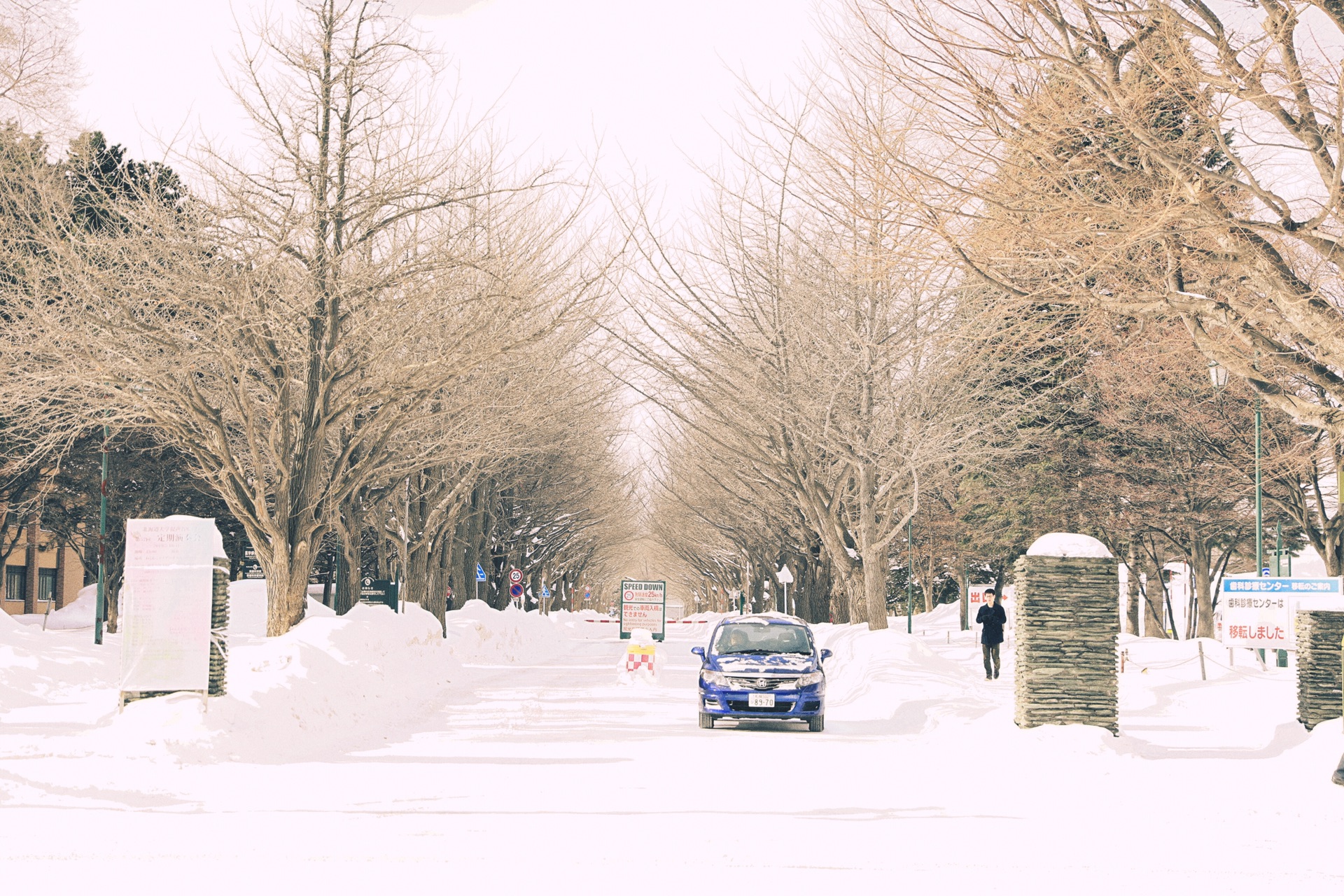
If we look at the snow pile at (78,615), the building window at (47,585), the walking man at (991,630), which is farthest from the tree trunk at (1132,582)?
the building window at (47,585)

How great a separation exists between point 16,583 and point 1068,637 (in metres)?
62.0

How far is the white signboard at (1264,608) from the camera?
17609mm

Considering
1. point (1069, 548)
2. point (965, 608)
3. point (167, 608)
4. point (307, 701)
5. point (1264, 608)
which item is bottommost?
point (965, 608)

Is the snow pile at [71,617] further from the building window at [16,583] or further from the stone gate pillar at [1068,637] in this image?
the stone gate pillar at [1068,637]

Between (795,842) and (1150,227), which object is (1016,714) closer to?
(1150,227)

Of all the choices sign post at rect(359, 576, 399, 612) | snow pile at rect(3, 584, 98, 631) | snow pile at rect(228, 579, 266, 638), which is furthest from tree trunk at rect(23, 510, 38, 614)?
sign post at rect(359, 576, 399, 612)

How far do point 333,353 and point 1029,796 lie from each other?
42.0 feet

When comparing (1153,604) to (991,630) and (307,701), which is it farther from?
(307,701)

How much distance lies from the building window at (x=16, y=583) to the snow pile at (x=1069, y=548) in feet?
198

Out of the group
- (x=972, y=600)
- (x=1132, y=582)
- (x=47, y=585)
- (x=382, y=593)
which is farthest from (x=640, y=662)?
(x=47, y=585)

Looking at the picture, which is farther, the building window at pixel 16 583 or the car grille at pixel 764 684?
the building window at pixel 16 583

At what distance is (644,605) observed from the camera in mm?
43688

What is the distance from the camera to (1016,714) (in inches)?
571

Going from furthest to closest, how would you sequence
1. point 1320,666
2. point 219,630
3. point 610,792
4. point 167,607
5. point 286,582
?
point 286,582, point 1320,666, point 219,630, point 167,607, point 610,792
